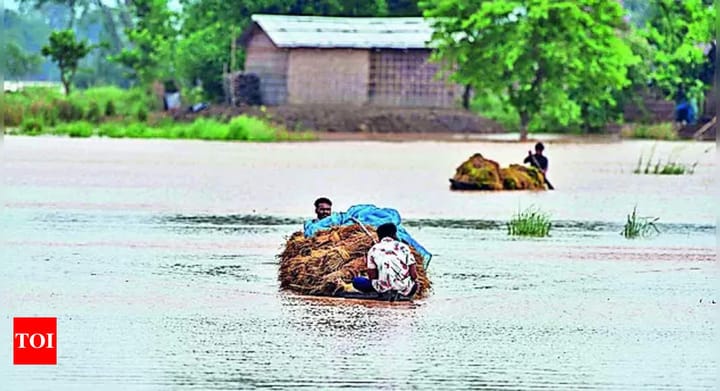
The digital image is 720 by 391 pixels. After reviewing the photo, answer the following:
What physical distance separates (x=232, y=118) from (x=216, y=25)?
7.37 metres

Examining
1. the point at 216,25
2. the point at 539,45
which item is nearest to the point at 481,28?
the point at 539,45

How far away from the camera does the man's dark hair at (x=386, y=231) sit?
1338cm

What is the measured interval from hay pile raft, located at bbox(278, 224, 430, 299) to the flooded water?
22 cm

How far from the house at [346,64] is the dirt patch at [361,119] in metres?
0.95

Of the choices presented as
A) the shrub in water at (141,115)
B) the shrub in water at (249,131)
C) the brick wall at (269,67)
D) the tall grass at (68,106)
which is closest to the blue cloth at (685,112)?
the brick wall at (269,67)

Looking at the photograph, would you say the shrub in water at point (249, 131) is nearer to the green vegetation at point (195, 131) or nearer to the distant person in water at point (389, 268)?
the green vegetation at point (195, 131)

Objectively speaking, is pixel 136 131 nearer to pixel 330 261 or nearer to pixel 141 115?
pixel 141 115

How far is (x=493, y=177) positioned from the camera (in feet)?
90.4

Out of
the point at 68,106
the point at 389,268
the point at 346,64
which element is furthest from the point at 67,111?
the point at 389,268

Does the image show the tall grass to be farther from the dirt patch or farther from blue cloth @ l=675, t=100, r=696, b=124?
blue cloth @ l=675, t=100, r=696, b=124

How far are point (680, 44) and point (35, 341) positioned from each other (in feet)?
149

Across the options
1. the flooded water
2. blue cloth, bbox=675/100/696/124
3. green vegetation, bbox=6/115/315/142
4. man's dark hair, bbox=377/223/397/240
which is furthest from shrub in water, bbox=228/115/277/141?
man's dark hair, bbox=377/223/397/240

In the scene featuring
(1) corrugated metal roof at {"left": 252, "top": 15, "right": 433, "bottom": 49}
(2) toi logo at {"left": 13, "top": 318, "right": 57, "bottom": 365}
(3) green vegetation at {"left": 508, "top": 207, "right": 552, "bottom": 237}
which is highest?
(1) corrugated metal roof at {"left": 252, "top": 15, "right": 433, "bottom": 49}

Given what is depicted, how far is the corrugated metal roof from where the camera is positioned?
53.0m
